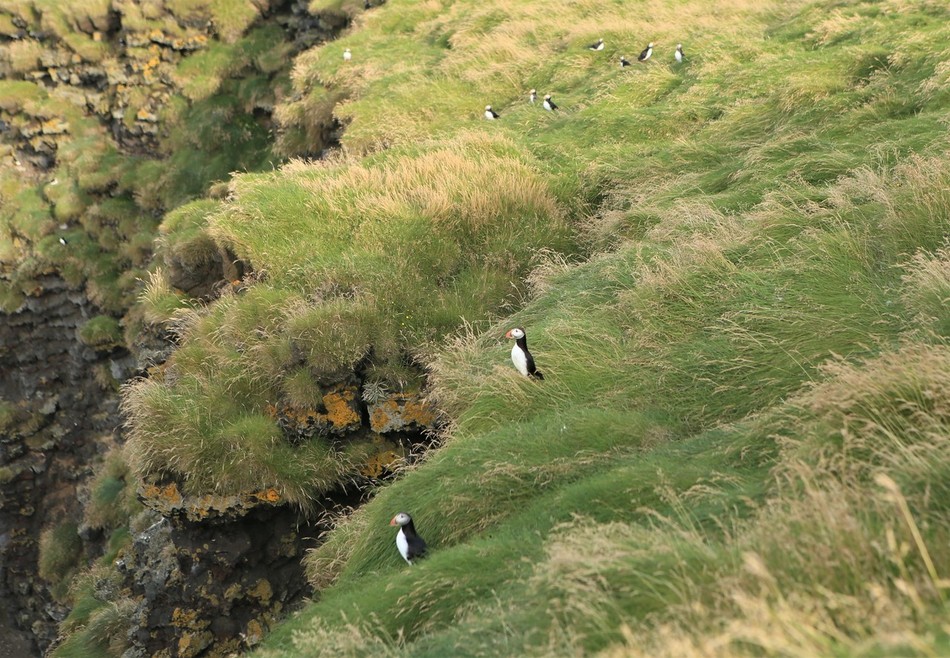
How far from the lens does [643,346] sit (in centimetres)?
816

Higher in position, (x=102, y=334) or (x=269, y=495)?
(x=269, y=495)

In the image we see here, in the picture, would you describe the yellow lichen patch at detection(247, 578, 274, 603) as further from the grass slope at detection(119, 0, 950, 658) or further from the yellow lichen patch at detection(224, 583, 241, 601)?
the grass slope at detection(119, 0, 950, 658)

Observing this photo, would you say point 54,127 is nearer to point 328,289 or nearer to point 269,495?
Answer: point 328,289

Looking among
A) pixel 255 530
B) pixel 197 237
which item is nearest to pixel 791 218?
pixel 255 530

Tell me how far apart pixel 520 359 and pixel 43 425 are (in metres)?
23.8

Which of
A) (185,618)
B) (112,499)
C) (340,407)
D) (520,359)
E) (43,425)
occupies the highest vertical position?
(520,359)

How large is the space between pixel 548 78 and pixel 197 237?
10126 millimetres

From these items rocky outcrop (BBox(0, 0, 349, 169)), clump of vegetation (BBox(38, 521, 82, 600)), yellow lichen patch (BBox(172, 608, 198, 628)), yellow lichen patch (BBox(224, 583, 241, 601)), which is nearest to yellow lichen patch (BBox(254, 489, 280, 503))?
yellow lichen patch (BBox(224, 583, 241, 601))

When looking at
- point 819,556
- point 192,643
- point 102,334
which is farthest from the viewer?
point 102,334

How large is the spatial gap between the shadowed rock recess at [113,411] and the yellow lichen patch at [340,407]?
0.02 m

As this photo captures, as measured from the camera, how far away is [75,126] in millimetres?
32812

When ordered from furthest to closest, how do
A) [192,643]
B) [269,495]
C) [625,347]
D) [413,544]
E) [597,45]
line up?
[597,45] < [192,643] < [269,495] < [625,347] < [413,544]

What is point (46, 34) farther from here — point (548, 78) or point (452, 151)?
point (452, 151)

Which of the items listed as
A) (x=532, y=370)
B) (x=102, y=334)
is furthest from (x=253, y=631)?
(x=102, y=334)
